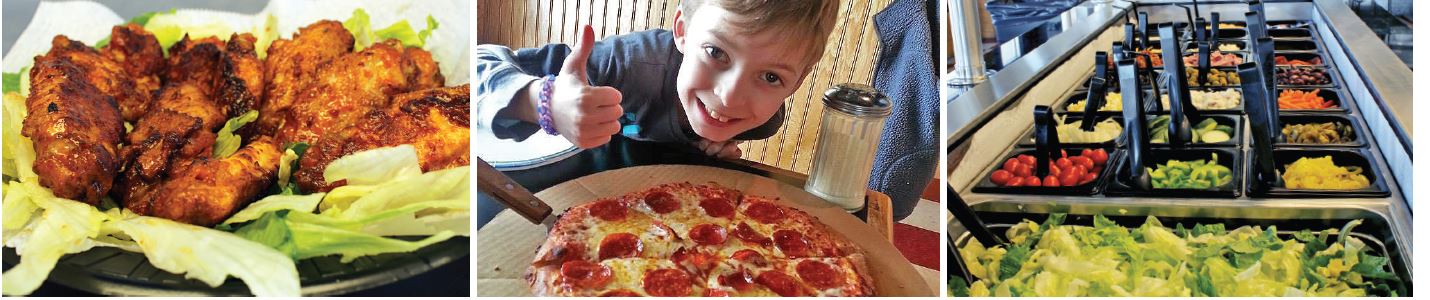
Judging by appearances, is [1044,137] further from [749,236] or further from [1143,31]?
[1143,31]

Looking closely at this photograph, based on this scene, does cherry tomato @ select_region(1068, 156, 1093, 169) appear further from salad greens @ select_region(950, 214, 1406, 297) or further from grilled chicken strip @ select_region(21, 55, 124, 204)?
grilled chicken strip @ select_region(21, 55, 124, 204)

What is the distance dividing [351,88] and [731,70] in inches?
42.2

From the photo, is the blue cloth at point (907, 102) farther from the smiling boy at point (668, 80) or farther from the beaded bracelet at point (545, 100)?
the beaded bracelet at point (545, 100)

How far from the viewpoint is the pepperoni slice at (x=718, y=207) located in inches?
90.7

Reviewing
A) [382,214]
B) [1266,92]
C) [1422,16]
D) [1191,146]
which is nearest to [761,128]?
[382,214]

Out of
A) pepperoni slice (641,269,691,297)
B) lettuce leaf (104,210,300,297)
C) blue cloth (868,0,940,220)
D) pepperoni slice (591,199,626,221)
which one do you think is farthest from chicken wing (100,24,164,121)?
blue cloth (868,0,940,220)

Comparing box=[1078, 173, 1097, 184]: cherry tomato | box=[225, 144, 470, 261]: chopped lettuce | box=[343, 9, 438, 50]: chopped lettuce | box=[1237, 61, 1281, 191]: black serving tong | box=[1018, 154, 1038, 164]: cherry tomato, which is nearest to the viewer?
box=[225, 144, 470, 261]: chopped lettuce

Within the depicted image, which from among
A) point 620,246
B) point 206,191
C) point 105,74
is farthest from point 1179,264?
point 105,74

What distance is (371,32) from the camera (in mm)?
2939

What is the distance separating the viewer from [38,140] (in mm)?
2256

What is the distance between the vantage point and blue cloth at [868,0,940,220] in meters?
2.29

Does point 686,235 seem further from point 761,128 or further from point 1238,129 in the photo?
point 1238,129

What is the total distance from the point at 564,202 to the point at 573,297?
0.32 m

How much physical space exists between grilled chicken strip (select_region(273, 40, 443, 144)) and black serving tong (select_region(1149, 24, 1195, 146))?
6.71 feet
